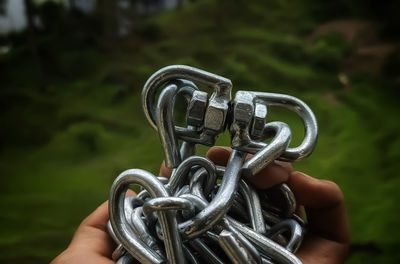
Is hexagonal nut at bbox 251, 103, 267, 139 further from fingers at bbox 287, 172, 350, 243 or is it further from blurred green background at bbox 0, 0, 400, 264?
blurred green background at bbox 0, 0, 400, 264

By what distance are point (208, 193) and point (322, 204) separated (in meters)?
0.18

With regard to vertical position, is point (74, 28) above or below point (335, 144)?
above

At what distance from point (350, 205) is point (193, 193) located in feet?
1.81

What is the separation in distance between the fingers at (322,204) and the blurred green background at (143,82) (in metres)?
0.23

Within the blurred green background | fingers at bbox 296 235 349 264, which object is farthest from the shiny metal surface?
the blurred green background

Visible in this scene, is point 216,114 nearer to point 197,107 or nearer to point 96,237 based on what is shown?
point 197,107

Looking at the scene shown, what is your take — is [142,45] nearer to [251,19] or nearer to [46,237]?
[251,19]

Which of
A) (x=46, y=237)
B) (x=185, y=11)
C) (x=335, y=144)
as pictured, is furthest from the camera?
(x=185, y=11)

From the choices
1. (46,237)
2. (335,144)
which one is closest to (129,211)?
(46,237)

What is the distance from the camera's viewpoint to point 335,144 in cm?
108

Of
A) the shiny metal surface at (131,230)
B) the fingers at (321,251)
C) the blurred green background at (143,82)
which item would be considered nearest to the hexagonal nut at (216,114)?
the shiny metal surface at (131,230)

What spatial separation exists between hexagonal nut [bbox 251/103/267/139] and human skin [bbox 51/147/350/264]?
50 mm

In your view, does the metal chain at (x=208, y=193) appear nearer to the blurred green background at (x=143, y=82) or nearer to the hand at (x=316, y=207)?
the hand at (x=316, y=207)

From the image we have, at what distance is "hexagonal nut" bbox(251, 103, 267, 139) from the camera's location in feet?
1.79
